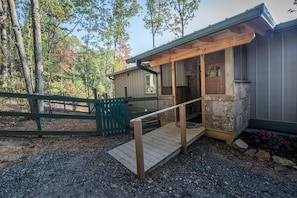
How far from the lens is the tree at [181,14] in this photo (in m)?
11.9

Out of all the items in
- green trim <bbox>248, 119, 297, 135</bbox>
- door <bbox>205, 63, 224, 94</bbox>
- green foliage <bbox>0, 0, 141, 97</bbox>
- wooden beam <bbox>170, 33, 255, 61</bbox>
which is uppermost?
green foliage <bbox>0, 0, 141, 97</bbox>

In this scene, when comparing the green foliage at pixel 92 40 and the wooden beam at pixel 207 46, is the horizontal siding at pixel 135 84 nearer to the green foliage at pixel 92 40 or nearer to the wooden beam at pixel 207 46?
the wooden beam at pixel 207 46

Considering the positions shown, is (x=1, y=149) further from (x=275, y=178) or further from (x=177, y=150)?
(x=275, y=178)

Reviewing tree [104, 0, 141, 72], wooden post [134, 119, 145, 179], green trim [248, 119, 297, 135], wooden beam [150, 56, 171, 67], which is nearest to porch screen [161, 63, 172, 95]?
wooden beam [150, 56, 171, 67]

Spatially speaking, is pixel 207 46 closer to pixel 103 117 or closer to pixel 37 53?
pixel 103 117

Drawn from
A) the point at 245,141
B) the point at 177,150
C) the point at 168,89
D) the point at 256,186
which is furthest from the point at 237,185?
the point at 168,89

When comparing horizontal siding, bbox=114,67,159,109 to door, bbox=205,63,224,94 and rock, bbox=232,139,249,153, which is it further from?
rock, bbox=232,139,249,153

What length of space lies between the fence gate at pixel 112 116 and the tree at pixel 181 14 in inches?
457

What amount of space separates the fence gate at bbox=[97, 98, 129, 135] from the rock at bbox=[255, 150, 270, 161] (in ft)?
12.2

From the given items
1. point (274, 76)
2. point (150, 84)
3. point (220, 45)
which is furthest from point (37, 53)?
point (274, 76)

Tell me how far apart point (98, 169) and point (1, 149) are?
2.81 metres

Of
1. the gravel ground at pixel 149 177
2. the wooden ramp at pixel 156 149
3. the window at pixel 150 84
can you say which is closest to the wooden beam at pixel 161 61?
the window at pixel 150 84

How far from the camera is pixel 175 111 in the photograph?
4.79 metres

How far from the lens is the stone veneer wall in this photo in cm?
340
